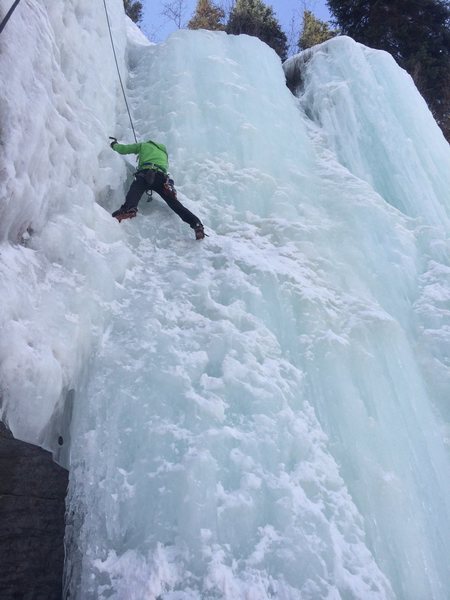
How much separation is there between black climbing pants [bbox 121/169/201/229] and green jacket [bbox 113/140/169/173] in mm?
95

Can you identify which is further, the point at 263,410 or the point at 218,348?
the point at 218,348

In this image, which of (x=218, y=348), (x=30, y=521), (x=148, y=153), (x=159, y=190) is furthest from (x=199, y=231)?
(x=30, y=521)

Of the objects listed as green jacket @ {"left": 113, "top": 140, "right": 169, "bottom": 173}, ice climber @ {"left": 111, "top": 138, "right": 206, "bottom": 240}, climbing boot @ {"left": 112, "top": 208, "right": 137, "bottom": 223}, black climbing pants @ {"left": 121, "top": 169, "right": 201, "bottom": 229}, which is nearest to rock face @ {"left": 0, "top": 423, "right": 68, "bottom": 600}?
climbing boot @ {"left": 112, "top": 208, "right": 137, "bottom": 223}

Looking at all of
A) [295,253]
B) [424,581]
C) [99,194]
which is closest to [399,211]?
[295,253]

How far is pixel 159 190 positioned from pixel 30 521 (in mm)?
2863

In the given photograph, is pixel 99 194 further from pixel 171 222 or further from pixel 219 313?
pixel 219 313

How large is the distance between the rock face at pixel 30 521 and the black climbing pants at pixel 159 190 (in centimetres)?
237

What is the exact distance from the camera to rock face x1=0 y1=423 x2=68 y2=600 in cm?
223

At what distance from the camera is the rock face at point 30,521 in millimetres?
2232

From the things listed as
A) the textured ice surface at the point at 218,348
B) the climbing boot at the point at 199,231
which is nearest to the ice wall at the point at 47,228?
the textured ice surface at the point at 218,348

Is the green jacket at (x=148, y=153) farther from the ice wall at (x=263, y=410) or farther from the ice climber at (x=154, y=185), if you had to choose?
the ice wall at (x=263, y=410)

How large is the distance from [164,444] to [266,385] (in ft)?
2.56

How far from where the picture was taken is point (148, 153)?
15.0 feet

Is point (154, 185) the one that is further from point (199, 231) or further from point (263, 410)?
A: point (263, 410)
